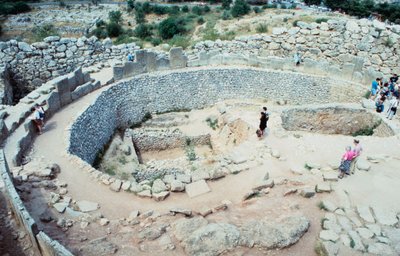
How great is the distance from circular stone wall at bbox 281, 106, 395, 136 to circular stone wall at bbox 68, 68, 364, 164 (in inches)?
82.0

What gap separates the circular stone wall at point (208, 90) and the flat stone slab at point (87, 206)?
24.7 feet

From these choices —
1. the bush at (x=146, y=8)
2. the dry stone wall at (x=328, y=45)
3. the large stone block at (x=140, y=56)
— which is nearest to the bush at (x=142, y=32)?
the bush at (x=146, y=8)

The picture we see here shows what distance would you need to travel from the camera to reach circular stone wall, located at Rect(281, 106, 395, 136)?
1622 cm

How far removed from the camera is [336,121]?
54.9 ft

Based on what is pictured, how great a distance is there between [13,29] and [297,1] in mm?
41632

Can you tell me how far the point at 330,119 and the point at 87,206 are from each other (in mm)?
11952

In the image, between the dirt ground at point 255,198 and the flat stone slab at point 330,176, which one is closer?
the dirt ground at point 255,198

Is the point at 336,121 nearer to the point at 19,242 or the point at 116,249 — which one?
the point at 116,249

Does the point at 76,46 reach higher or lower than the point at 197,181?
higher

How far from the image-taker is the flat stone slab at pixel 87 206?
949 centimetres

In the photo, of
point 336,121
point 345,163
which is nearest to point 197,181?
point 345,163

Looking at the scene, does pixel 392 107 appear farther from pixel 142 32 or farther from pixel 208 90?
pixel 142 32

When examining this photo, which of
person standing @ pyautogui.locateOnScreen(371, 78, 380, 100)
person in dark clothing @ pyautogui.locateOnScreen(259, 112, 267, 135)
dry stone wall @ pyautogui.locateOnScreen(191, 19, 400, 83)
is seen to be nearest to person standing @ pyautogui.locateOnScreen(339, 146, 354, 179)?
person in dark clothing @ pyautogui.locateOnScreen(259, 112, 267, 135)

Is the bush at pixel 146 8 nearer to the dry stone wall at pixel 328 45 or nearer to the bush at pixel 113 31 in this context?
the bush at pixel 113 31
